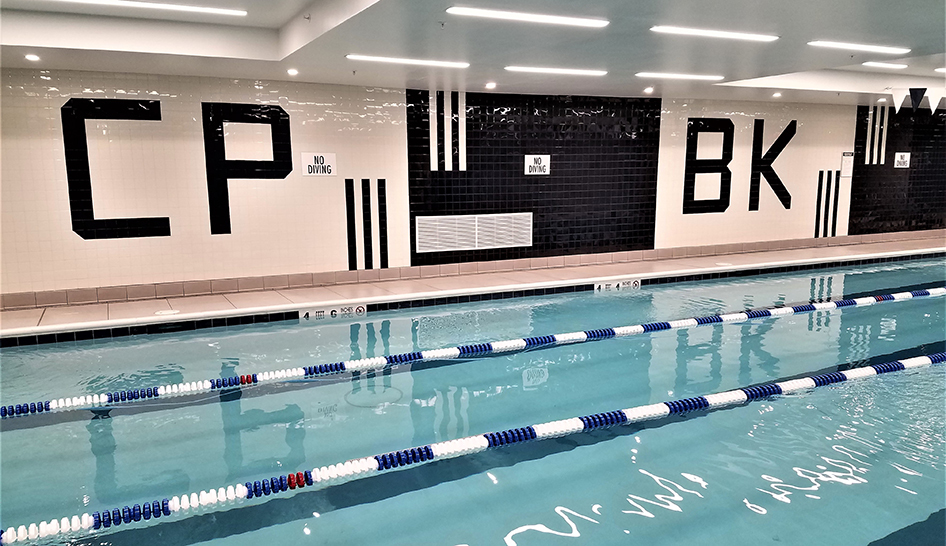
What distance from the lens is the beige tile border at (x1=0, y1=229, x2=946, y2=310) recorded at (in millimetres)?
6484

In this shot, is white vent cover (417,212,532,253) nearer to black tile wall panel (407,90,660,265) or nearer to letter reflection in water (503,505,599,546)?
black tile wall panel (407,90,660,265)

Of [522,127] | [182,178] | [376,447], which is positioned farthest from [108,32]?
[522,127]

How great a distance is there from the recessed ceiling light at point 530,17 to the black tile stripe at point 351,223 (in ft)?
13.0

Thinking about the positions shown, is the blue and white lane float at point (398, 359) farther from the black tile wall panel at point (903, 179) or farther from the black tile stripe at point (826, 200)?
the black tile wall panel at point (903, 179)

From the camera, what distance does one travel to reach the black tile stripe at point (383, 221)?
25.9 feet

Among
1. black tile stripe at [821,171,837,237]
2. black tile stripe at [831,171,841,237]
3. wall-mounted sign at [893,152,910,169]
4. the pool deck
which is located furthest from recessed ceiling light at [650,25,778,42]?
wall-mounted sign at [893,152,910,169]

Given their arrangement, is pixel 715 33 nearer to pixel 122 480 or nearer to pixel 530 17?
pixel 530 17

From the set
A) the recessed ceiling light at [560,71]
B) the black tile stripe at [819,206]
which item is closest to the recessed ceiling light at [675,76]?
the recessed ceiling light at [560,71]

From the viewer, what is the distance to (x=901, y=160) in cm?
1180

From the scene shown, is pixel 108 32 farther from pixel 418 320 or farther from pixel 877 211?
pixel 877 211

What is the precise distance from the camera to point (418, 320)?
6.46 meters

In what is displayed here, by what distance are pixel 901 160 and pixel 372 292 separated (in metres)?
11.0

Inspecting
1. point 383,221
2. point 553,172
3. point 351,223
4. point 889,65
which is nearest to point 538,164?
point 553,172

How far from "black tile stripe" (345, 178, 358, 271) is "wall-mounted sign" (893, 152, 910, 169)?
10.6 m
